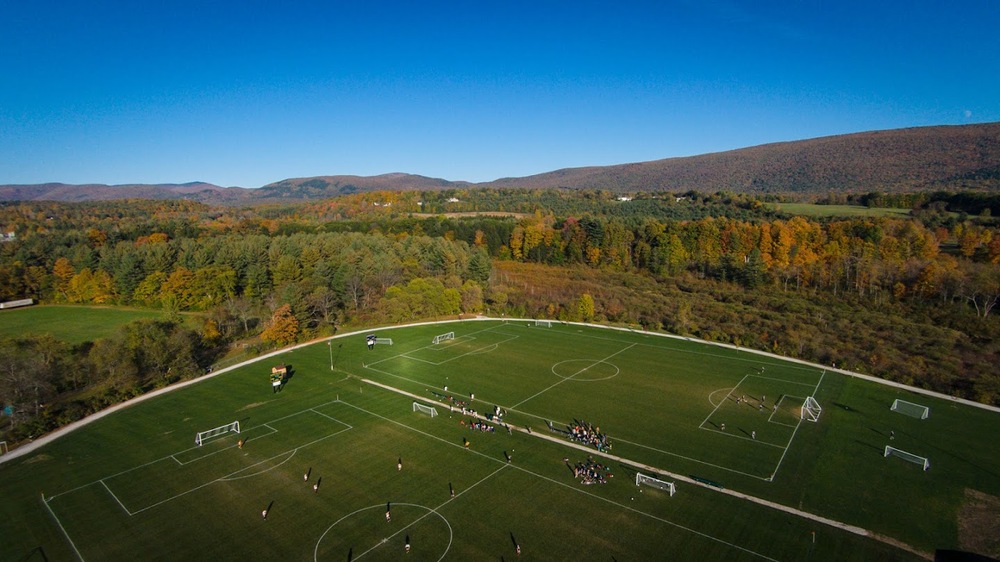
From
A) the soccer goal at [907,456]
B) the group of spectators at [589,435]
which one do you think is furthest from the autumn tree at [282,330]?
the soccer goal at [907,456]

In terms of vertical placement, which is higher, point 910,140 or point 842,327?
point 910,140

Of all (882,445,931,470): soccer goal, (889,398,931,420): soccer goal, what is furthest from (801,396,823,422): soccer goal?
(889,398,931,420): soccer goal

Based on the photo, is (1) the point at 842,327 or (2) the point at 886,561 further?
(1) the point at 842,327

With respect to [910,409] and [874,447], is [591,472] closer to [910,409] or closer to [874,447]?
[874,447]

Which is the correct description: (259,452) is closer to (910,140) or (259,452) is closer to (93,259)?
(93,259)

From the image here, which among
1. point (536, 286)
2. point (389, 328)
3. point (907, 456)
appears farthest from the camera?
point (536, 286)

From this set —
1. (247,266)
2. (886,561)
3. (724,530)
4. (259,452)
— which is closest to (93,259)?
(247,266)

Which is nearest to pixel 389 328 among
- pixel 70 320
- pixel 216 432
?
pixel 216 432
